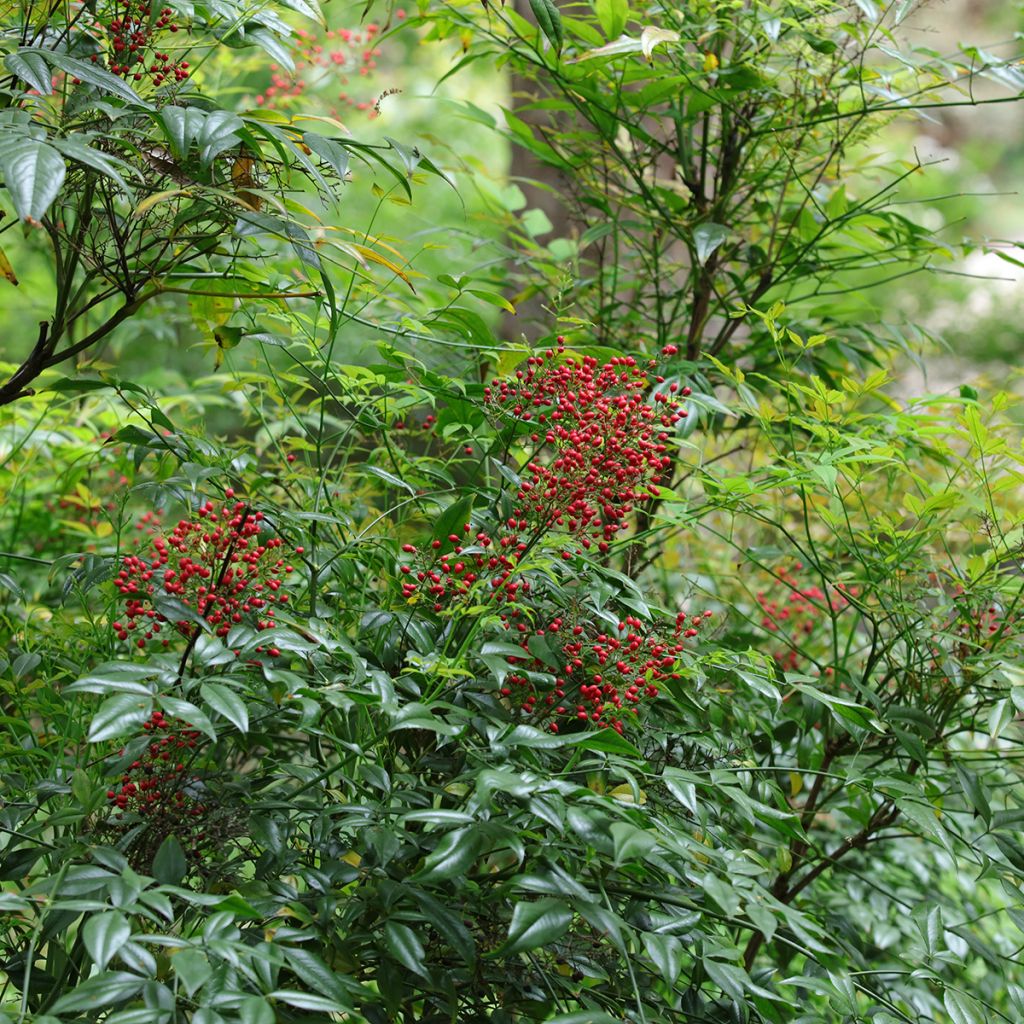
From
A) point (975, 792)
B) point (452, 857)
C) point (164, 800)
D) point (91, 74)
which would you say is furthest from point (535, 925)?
point (91, 74)

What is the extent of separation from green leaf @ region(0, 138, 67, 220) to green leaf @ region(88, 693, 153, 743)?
0.29 m

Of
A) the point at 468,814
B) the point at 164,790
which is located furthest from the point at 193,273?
the point at 468,814

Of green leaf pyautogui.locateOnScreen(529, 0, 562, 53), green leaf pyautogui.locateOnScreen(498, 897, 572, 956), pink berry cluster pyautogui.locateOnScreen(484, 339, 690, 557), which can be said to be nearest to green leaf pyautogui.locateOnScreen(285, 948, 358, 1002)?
green leaf pyautogui.locateOnScreen(498, 897, 572, 956)

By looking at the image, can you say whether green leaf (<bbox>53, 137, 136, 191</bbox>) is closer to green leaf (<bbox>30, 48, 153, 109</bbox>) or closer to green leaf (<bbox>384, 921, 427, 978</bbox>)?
green leaf (<bbox>30, 48, 153, 109</bbox>)

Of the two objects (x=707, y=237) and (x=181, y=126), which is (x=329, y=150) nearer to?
(x=181, y=126)

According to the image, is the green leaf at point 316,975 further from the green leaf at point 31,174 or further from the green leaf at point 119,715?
the green leaf at point 31,174

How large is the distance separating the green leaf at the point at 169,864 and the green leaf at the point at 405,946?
0.48 feet

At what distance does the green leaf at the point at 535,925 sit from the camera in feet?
2.20

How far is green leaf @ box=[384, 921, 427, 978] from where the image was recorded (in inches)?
28.0

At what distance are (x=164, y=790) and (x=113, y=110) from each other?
507mm

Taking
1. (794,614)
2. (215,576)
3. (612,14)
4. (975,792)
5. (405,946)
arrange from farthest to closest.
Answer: (794,614) < (612,14) < (975,792) < (215,576) < (405,946)

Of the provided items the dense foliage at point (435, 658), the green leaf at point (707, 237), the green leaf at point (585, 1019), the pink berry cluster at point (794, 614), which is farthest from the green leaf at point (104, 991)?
the pink berry cluster at point (794, 614)

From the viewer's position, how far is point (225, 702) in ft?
2.26

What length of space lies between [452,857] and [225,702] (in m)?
0.18
